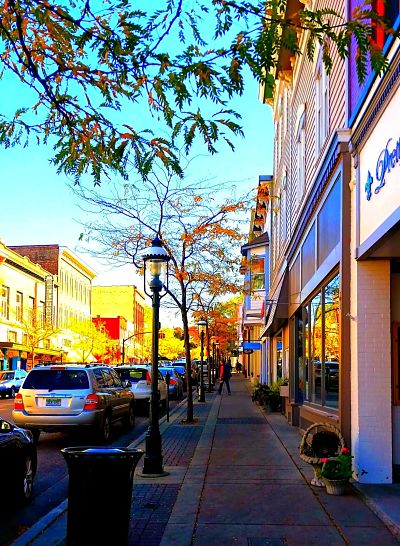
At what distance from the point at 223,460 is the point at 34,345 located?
4896 cm

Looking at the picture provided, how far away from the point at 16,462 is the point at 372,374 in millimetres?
4598

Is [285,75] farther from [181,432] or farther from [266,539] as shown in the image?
[266,539]

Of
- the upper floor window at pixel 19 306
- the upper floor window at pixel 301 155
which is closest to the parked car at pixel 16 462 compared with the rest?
the upper floor window at pixel 301 155

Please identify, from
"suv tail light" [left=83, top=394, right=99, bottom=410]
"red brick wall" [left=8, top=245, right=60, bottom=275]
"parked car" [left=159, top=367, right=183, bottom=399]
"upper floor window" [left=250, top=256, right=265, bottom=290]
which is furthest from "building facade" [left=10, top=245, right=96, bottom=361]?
"suv tail light" [left=83, top=394, right=99, bottom=410]

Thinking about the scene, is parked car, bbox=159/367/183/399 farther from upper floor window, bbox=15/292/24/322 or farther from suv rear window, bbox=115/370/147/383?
upper floor window, bbox=15/292/24/322

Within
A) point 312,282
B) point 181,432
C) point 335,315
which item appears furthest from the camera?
point 181,432

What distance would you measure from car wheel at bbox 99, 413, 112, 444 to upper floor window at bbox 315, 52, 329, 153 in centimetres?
730

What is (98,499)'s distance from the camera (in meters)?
5.90

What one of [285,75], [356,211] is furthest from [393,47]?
[285,75]

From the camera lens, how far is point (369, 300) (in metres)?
8.84

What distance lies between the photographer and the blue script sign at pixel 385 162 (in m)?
7.02

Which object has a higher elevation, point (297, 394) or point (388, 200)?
point (388, 200)

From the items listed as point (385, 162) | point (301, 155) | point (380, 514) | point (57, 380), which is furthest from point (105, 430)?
point (385, 162)

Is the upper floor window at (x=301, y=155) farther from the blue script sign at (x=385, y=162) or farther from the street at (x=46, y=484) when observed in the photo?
the blue script sign at (x=385, y=162)
